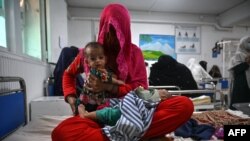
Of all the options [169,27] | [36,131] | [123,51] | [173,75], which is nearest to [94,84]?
[123,51]

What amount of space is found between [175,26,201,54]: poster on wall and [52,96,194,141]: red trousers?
5.50 meters

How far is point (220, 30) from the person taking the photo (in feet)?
22.2

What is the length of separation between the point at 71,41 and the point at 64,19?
4.55ft

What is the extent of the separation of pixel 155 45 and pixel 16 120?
5.02 meters

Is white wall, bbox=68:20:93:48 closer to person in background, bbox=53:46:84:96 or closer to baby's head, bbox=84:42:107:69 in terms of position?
person in background, bbox=53:46:84:96

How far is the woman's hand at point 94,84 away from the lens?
1.27 metres

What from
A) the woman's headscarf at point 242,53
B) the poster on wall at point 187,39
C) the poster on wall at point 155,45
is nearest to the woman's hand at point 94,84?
the woman's headscarf at point 242,53

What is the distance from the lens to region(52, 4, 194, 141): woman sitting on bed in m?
1.03

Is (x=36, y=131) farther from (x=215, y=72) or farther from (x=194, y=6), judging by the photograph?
(x=215, y=72)

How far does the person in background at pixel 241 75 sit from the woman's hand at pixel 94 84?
6.30 ft

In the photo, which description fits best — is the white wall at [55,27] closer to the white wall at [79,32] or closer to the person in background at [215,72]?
the white wall at [79,32]

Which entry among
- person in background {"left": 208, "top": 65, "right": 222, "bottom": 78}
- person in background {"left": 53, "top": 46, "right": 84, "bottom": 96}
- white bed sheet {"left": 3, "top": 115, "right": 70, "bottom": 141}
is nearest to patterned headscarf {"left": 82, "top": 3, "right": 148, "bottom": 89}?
white bed sheet {"left": 3, "top": 115, "right": 70, "bottom": 141}

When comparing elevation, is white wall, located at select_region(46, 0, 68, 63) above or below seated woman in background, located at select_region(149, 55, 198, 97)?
above

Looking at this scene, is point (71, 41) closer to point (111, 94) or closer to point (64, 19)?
point (64, 19)
